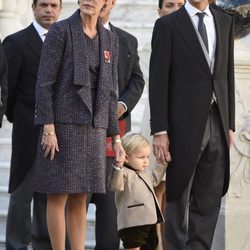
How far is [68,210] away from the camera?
652 cm

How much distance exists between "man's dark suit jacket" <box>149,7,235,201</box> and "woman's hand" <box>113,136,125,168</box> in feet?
0.78

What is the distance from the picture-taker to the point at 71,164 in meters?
6.39

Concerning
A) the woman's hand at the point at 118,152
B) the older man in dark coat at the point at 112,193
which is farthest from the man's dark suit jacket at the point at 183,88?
the older man in dark coat at the point at 112,193

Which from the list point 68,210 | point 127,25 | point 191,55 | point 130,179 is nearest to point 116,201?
point 130,179

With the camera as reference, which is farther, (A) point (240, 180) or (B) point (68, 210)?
(A) point (240, 180)

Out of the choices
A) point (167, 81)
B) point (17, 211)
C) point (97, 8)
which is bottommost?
point (17, 211)

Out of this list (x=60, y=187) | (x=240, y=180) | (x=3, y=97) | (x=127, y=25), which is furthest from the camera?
(x=127, y=25)

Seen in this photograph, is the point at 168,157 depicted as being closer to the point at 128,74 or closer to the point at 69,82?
the point at 69,82

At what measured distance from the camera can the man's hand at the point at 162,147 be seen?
21.4ft

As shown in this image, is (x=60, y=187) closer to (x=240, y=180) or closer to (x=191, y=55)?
(x=191, y=55)

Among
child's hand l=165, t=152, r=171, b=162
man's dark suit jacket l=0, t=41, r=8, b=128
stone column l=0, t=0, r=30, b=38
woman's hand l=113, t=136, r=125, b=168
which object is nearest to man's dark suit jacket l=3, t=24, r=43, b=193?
man's dark suit jacket l=0, t=41, r=8, b=128

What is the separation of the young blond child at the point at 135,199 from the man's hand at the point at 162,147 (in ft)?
1.72

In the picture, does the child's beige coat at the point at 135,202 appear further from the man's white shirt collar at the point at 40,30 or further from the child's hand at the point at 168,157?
the man's white shirt collar at the point at 40,30

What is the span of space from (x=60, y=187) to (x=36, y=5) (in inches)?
69.6
